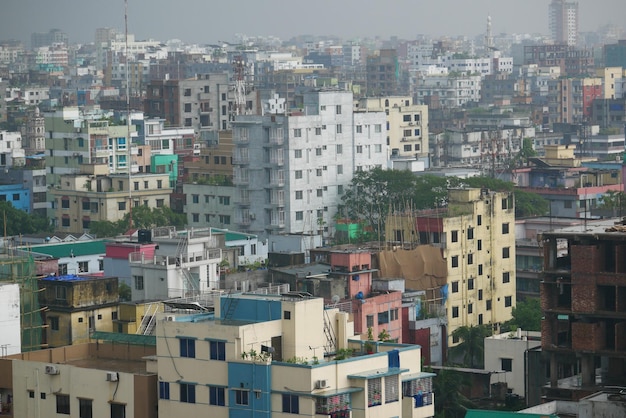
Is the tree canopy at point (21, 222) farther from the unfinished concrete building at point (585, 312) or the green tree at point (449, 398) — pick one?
the unfinished concrete building at point (585, 312)

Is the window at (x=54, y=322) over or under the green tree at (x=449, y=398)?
over

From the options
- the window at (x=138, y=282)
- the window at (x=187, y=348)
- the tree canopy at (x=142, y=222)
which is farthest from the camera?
the tree canopy at (x=142, y=222)

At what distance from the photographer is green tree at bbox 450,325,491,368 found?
4122 cm

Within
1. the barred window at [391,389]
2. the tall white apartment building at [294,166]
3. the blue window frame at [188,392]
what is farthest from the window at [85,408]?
the tall white apartment building at [294,166]

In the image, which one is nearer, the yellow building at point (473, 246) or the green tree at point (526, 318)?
the green tree at point (526, 318)

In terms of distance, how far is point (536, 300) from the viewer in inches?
1822

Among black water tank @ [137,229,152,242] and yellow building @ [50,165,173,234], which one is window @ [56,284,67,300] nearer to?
Answer: black water tank @ [137,229,152,242]

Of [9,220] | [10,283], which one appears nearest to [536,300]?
[10,283]

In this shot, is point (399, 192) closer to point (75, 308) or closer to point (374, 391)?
point (75, 308)

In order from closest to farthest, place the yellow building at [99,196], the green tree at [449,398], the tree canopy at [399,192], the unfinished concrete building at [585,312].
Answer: the unfinished concrete building at [585,312], the green tree at [449,398], the tree canopy at [399,192], the yellow building at [99,196]

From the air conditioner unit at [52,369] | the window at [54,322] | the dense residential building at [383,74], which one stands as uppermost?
the dense residential building at [383,74]

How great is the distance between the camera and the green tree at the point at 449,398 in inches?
1373

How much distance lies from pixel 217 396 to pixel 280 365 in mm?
1326

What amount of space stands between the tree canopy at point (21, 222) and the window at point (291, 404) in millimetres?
37979
